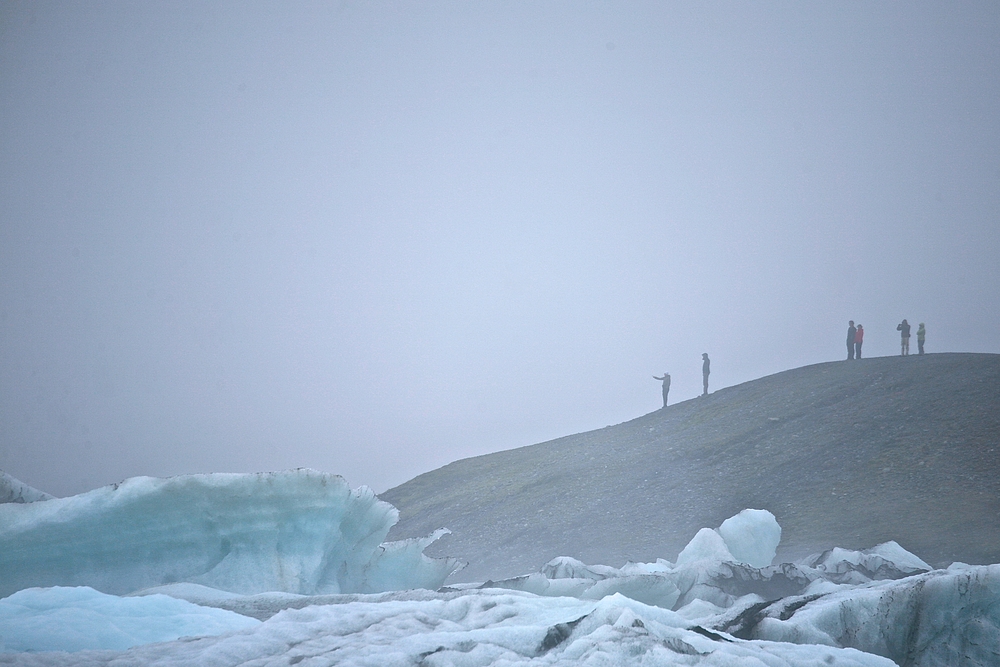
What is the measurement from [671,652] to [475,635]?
199cm

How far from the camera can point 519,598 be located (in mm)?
9523

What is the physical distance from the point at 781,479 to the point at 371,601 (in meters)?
18.6

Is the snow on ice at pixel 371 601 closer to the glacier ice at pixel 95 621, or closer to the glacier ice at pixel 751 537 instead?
the glacier ice at pixel 95 621

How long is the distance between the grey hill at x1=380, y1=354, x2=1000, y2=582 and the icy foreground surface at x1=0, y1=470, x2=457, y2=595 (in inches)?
339

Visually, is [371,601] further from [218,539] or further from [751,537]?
[751,537]

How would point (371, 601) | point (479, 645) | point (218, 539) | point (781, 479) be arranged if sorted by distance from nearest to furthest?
point (479, 645)
point (371, 601)
point (218, 539)
point (781, 479)

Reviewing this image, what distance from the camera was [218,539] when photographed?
14109 mm

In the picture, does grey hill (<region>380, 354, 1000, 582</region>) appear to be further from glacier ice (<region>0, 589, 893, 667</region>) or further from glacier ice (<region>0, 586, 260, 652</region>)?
glacier ice (<region>0, 586, 260, 652</region>)

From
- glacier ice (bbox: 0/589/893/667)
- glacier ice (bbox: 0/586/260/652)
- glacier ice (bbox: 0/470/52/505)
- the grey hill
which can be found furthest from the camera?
the grey hill

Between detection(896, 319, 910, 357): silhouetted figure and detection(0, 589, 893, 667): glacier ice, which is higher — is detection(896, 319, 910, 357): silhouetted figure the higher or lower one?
the higher one

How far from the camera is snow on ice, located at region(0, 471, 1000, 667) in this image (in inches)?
283

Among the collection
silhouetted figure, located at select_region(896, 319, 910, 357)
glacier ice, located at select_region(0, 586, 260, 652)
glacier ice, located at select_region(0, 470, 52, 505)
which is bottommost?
glacier ice, located at select_region(0, 586, 260, 652)

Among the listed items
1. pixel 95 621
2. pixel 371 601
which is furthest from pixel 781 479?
pixel 95 621

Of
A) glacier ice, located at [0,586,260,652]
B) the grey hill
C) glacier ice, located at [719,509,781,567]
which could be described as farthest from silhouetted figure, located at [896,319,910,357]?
glacier ice, located at [0,586,260,652]
